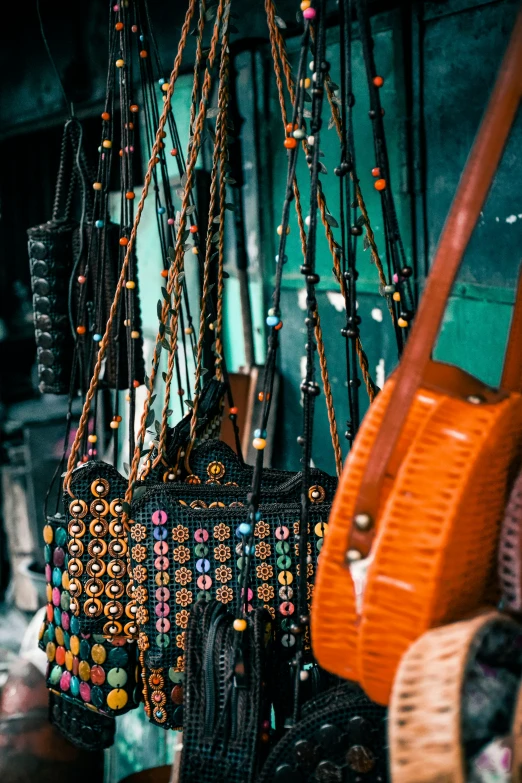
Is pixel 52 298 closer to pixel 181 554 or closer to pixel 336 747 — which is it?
pixel 181 554

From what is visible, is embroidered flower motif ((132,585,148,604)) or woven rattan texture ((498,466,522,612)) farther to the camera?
embroidered flower motif ((132,585,148,604))

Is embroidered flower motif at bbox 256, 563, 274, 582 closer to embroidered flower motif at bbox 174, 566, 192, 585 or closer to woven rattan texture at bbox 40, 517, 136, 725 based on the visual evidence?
embroidered flower motif at bbox 174, 566, 192, 585

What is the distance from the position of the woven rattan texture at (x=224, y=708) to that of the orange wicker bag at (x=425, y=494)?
0.67ft

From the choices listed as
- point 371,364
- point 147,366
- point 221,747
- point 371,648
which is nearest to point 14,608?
point 147,366

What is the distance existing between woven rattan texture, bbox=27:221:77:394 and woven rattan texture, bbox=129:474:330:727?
0.83 meters

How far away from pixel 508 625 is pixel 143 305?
1895 mm

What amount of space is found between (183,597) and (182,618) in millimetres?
27

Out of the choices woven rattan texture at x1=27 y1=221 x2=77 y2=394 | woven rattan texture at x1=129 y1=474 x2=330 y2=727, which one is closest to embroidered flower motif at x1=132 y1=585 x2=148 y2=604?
woven rattan texture at x1=129 y1=474 x2=330 y2=727

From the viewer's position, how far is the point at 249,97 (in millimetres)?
Answer: 1906

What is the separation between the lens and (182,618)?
1064 millimetres

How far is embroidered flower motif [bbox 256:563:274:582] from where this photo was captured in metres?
1.06

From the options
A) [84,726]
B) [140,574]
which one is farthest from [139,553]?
[84,726]

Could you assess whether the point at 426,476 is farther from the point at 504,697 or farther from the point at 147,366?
the point at 147,366

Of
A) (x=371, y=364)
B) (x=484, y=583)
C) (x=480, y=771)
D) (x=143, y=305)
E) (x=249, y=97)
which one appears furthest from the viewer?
(x=143, y=305)
